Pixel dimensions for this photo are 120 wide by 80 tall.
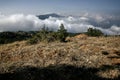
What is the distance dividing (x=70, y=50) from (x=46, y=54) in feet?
9.24

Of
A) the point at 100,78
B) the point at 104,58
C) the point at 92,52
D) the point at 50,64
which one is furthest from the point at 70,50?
the point at 100,78

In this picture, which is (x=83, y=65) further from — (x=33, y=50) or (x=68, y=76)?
(x=33, y=50)

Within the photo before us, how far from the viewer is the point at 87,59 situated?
1711 centimetres

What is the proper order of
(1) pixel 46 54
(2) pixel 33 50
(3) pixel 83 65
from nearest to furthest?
(3) pixel 83 65, (1) pixel 46 54, (2) pixel 33 50

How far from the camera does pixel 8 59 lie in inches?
670

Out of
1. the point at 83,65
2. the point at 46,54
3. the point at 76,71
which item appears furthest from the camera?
the point at 46,54

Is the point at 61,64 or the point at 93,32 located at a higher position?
the point at 93,32

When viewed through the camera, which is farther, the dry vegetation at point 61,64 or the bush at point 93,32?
the bush at point 93,32

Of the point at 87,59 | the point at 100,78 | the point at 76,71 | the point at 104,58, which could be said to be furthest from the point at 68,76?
the point at 104,58

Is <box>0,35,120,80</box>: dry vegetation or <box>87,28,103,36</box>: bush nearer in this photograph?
<box>0,35,120,80</box>: dry vegetation

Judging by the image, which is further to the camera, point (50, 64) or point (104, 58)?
point (104, 58)

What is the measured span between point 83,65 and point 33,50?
6.05 metres

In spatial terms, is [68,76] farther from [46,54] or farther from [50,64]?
[46,54]

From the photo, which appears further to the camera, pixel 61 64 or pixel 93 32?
pixel 93 32
